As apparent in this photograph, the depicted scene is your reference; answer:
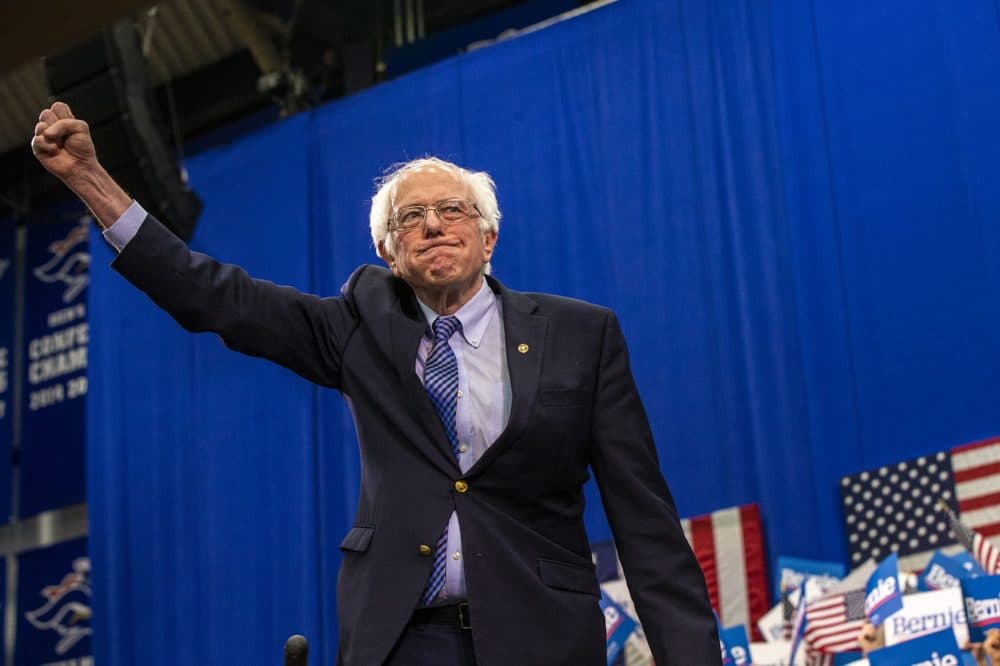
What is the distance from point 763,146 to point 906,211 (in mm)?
745

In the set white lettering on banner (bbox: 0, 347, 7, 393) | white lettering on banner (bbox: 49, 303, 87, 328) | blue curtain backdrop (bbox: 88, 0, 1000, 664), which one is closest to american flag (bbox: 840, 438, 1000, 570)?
blue curtain backdrop (bbox: 88, 0, 1000, 664)

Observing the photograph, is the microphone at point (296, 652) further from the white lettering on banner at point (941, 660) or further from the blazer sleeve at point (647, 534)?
the white lettering on banner at point (941, 660)

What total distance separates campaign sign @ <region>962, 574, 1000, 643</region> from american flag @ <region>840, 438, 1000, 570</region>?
0.68 m

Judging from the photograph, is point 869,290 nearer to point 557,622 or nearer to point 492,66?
point 492,66

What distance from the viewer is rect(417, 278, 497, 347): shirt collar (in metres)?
1.88

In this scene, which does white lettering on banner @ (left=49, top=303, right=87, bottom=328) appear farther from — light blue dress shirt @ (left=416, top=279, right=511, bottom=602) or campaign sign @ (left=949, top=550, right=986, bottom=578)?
light blue dress shirt @ (left=416, top=279, right=511, bottom=602)

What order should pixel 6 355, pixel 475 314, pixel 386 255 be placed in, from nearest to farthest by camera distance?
1. pixel 475 314
2. pixel 386 255
3. pixel 6 355

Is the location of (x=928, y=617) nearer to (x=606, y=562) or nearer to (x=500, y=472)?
(x=606, y=562)

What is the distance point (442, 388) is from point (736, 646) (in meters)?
3.32

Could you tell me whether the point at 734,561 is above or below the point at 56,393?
below

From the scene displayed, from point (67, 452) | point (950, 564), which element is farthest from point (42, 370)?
point (950, 564)

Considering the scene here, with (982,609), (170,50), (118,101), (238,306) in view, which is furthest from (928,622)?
(170,50)

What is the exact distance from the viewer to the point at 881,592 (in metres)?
4.38

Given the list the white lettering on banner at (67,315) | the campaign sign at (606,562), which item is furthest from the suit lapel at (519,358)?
the white lettering on banner at (67,315)
